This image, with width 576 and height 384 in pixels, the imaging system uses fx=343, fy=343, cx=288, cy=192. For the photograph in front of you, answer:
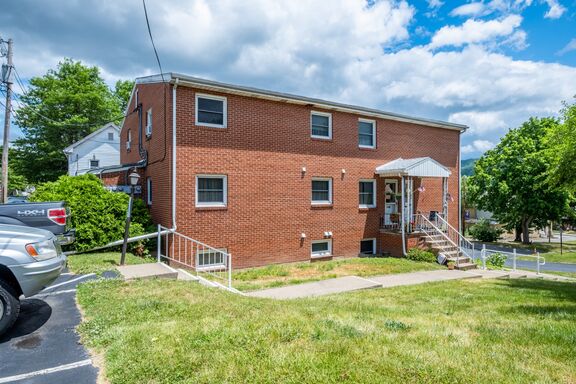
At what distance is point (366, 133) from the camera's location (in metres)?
15.5

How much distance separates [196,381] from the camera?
309 cm

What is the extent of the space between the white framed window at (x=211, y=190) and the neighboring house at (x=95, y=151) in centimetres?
2153

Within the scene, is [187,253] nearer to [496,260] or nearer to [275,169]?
[275,169]

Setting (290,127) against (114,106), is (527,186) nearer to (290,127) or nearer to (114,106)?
(290,127)

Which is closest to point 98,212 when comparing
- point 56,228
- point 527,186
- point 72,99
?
point 56,228

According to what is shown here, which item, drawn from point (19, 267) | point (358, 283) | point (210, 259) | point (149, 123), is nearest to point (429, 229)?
point (358, 283)

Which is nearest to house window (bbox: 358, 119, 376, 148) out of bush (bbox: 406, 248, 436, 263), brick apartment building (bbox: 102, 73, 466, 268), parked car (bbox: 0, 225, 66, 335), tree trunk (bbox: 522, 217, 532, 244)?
brick apartment building (bbox: 102, 73, 466, 268)

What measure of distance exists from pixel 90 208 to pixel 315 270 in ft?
24.4

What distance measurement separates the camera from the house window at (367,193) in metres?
15.3

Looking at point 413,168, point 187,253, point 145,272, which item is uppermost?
point 413,168

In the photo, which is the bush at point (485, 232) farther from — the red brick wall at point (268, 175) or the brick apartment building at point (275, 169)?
the red brick wall at point (268, 175)

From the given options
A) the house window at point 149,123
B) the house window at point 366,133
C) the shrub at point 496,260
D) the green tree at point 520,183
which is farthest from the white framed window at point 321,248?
the green tree at point 520,183

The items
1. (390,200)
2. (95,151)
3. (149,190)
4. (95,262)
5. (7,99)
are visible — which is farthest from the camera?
(95,151)

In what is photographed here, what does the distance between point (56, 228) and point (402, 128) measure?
14374 mm
